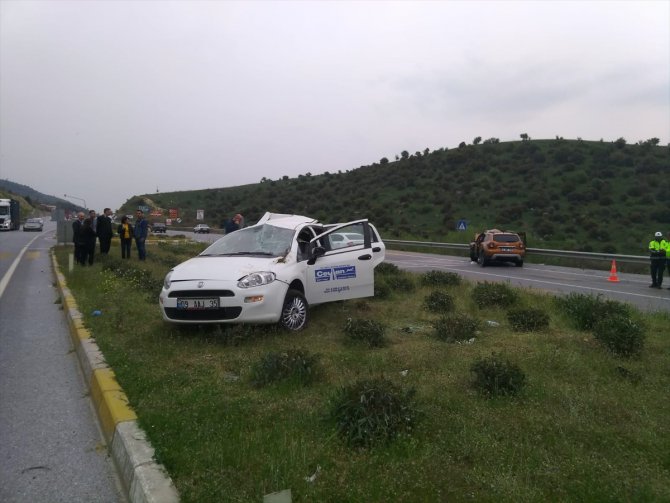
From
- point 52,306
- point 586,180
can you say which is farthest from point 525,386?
point 586,180

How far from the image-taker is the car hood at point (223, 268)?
6.78 meters

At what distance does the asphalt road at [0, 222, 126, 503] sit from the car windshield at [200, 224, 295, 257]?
242 cm

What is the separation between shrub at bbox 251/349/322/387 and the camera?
4977 millimetres

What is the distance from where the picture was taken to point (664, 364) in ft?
19.0

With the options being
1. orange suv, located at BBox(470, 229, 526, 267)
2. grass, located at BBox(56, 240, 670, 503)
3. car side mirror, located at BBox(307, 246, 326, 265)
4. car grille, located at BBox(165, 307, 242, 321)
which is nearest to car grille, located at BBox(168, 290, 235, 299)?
car grille, located at BBox(165, 307, 242, 321)

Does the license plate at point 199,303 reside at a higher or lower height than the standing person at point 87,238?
lower

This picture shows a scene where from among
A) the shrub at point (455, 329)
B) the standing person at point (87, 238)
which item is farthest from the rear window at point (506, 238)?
the shrub at point (455, 329)

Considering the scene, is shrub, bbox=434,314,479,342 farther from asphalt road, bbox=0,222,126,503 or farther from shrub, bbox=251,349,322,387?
asphalt road, bbox=0,222,126,503

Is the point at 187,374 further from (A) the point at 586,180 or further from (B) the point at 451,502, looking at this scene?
(A) the point at 586,180

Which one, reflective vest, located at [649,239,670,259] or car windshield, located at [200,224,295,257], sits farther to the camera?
reflective vest, located at [649,239,670,259]

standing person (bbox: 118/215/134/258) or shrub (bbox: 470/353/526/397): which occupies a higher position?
standing person (bbox: 118/215/134/258)

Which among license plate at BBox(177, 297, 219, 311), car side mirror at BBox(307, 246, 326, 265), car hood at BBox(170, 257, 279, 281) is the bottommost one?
license plate at BBox(177, 297, 219, 311)

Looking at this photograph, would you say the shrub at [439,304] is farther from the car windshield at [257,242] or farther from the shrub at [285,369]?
the shrub at [285,369]

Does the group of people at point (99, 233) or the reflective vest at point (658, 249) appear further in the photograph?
the group of people at point (99, 233)
